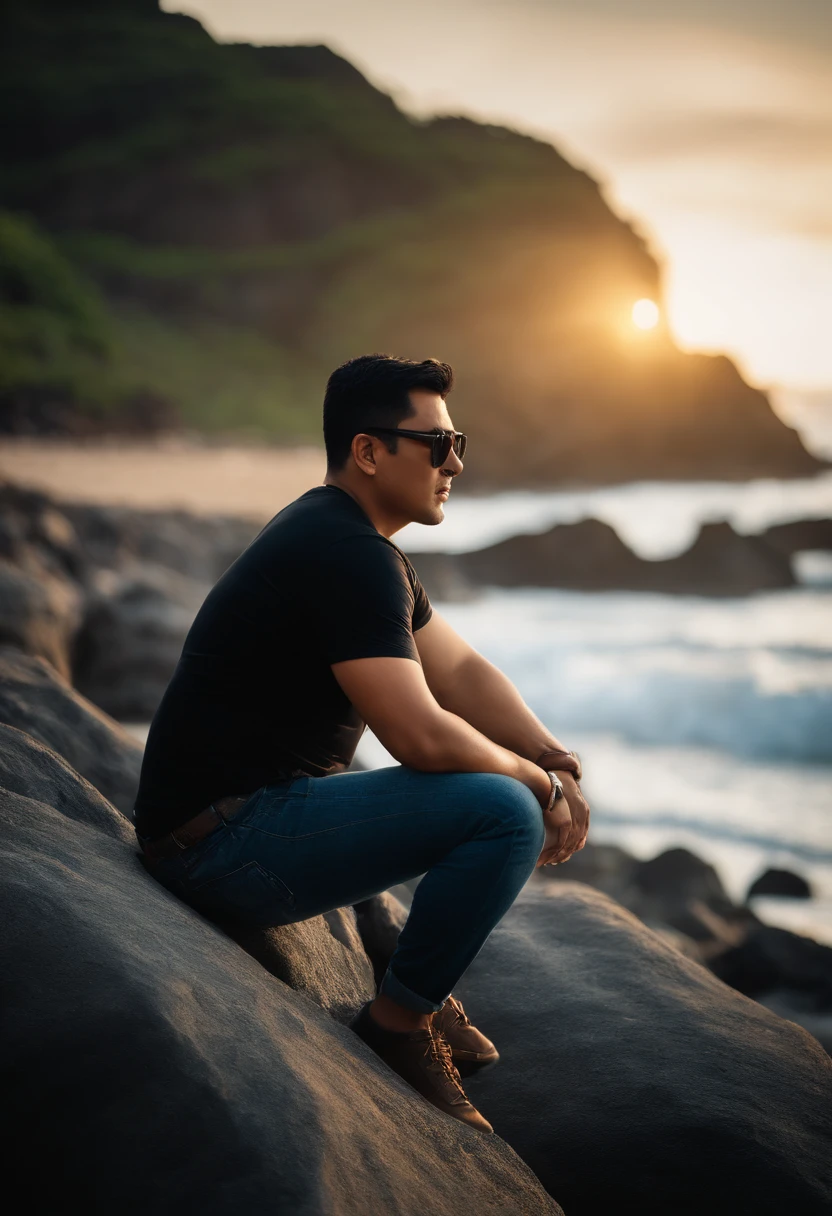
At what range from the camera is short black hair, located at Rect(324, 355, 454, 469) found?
8.64ft

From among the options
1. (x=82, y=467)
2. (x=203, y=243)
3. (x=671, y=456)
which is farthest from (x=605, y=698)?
(x=203, y=243)

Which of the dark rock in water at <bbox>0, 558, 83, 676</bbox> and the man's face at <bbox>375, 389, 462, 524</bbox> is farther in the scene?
the dark rock in water at <bbox>0, 558, 83, 676</bbox>

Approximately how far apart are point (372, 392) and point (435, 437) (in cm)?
19

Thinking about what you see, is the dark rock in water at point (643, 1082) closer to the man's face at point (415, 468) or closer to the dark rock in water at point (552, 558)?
the man's face at point (415, 468)

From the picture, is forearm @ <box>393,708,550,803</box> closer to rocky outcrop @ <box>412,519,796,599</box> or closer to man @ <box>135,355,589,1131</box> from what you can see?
man @ <box>135,355,589,1131</box>

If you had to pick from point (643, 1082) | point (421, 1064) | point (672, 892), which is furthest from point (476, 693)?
point (672, 892)

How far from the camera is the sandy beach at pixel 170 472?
A: 82.8 feet

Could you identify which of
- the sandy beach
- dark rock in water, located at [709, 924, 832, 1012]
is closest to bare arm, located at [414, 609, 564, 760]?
dark rock in water, located at [709, 924, 832, 1012]

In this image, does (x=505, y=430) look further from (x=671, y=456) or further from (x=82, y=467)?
(x=82, y=467)

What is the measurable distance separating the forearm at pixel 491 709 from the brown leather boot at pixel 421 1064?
2.66 feet

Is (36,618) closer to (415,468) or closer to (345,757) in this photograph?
(345,757)

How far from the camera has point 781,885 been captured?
7367mm

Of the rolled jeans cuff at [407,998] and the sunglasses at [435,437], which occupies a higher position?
the sunglasses at [435,437]

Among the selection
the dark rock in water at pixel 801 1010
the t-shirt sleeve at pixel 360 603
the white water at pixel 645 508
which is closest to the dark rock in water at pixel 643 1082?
the t-shirt sleeve at pixel 360 603
